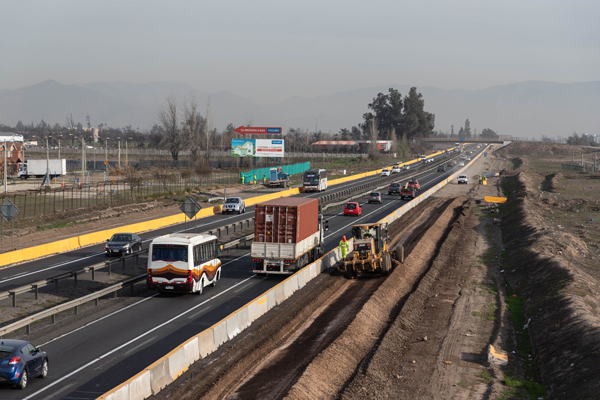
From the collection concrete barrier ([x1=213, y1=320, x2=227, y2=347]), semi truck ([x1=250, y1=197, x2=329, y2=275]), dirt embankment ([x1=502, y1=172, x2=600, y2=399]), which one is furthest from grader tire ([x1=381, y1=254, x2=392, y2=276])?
concrete barrier ([x1=213, y1=320, x2=227, y2=347])

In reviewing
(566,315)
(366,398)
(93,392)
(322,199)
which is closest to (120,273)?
(93,392)

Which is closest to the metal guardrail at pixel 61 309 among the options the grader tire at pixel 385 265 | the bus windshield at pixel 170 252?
the bus windshield at pixel 170 252

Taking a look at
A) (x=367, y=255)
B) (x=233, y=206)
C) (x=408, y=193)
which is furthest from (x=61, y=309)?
(x=408, y=193)

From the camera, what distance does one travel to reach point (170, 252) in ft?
81.0

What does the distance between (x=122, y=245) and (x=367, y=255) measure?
52.4ft

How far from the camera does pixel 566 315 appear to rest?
2222cm

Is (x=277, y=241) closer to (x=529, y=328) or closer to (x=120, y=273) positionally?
(x=120, y=273)

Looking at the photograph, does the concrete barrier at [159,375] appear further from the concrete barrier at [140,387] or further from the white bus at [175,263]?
the white bus at [175,263]

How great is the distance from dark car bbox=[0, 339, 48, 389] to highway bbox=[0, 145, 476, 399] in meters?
0.41

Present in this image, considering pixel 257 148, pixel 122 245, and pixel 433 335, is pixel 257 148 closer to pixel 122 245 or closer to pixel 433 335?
pixel 122 245

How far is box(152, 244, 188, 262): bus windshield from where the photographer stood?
2462 cm

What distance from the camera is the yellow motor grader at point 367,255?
30.1 metres

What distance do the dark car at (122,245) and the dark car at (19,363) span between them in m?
20.3

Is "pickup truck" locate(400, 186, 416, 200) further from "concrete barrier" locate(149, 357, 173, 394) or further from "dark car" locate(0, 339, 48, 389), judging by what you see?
"dark car" locate(0, 339, 48, 389)
